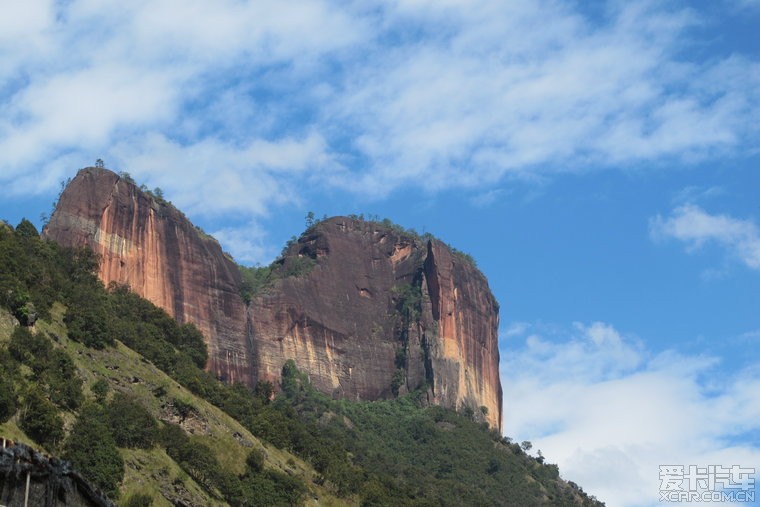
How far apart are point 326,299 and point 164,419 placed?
74.2 meters

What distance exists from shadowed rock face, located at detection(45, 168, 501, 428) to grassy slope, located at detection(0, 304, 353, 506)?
39313 mm

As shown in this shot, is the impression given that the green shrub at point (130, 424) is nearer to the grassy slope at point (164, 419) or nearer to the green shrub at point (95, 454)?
the grassy slope at point (164, 419)

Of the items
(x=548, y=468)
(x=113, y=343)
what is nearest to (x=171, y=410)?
(x=113, y=343)

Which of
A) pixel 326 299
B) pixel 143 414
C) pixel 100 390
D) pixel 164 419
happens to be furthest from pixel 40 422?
pixel 326 299

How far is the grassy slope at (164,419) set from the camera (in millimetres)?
63438

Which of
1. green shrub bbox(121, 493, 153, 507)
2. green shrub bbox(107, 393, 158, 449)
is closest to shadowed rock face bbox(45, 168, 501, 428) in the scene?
green shrub bbox(107, 393, 158, 449)

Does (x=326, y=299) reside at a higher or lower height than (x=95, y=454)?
higher

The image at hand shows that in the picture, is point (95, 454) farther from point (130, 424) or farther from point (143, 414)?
point (143, 414)

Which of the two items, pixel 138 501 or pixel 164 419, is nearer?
pixel 138 501

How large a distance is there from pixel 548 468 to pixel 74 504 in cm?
11268

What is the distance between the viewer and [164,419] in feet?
240

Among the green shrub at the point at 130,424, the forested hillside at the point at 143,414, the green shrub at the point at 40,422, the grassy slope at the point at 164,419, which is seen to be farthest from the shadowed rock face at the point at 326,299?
the green shrub at the point at 40,422

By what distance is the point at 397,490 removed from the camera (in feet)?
295

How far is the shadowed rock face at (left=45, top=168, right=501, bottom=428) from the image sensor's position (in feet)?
396
